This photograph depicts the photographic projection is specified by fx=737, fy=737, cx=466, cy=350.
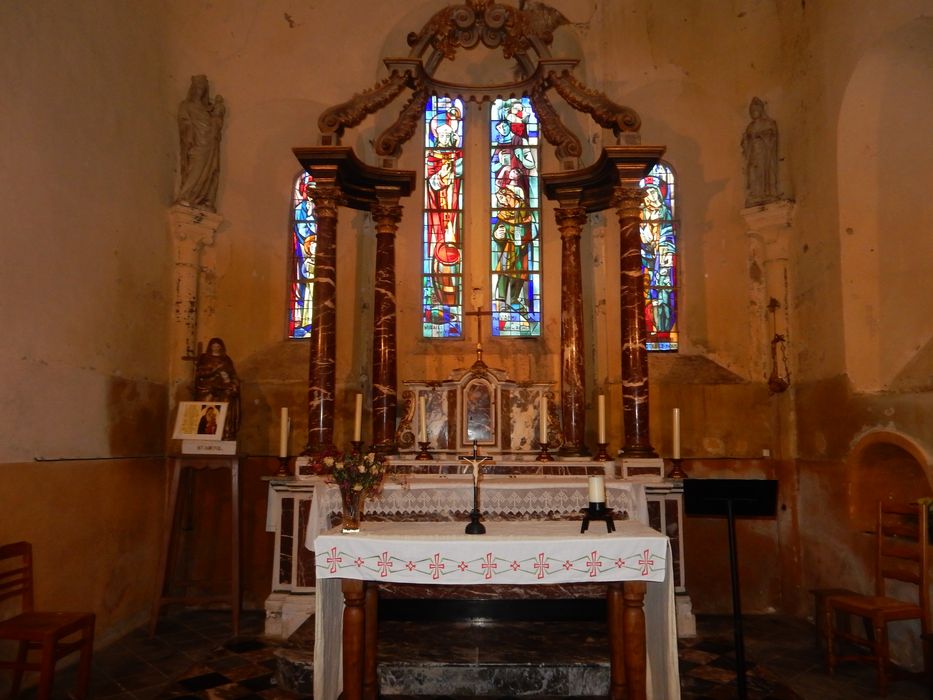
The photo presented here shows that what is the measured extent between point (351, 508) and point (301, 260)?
17.7 ft

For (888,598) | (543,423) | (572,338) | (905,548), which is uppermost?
(572,338)

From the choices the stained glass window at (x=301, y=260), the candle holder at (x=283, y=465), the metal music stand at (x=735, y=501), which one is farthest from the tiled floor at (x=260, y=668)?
the stained glass window at (x=301, y=260)

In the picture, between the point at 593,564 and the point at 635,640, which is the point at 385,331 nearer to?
the point at 593,564

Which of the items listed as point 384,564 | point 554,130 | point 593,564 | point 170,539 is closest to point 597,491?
point 593,564

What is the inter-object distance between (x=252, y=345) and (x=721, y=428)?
5.69m

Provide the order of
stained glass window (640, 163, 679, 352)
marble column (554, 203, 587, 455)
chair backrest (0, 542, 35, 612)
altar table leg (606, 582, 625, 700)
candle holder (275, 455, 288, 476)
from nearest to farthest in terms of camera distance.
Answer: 1. altar table leg (606, 582, 625, 700)
2. chair backrest (0, 542, 35, 612)
3. candle holder (275, 455, 288, 476)
4. marble column (554, 203, 587, 455)
5. stained glass window (640, 163, 679, 352)

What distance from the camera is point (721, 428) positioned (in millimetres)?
8617

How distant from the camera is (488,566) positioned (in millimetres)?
4164

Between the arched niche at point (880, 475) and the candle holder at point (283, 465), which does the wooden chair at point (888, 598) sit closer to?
the arched niche at point (880, 475)

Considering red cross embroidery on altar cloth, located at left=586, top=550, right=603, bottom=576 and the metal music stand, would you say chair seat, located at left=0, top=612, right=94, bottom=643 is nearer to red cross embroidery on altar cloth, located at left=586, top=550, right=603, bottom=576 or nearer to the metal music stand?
red cross embroidery on altar cloth, located at left=586, top=550, right=603, bottom=576

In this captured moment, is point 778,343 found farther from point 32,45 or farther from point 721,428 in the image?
point 32,45

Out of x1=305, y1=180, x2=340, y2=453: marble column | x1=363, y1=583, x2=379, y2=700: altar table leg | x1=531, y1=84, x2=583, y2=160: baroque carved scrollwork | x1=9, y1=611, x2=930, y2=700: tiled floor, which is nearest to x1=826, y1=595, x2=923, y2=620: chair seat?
x1=9, y1=611, x2=930, y2=700: tiled floor

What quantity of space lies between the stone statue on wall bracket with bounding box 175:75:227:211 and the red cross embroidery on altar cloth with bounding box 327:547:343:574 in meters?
5.76

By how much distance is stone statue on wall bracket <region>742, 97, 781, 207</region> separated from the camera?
8.57m
